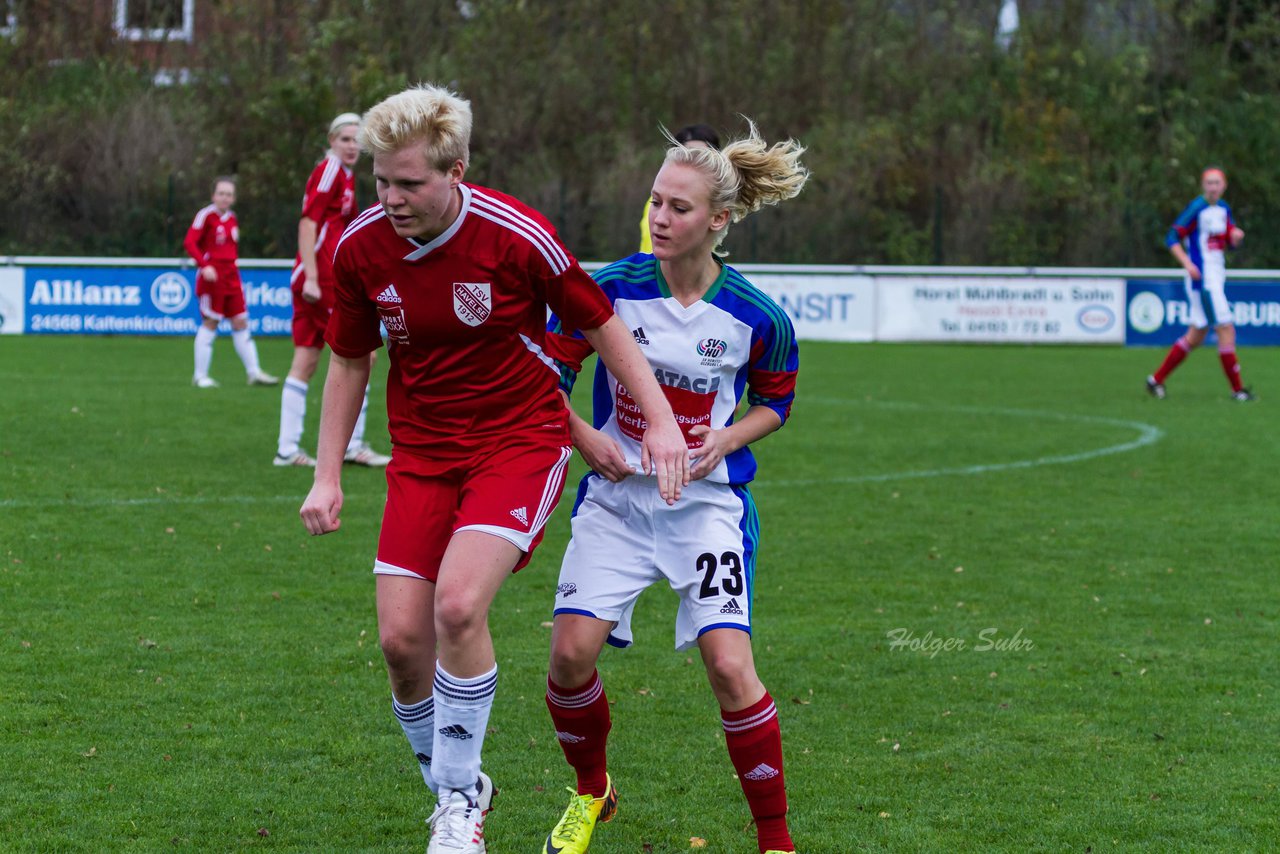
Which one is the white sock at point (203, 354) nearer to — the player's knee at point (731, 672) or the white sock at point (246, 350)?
the white sock at point (246, 350)

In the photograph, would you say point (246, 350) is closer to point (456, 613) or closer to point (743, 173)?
point (743, 173)

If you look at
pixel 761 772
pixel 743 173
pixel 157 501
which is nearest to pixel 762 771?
pixel 761 772

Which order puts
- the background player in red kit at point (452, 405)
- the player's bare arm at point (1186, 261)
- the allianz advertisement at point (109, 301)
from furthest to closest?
1. the allianz advertisement at point (109, 301)
2. the player's bare arm at point (1186, 261)
3. the background player in red kit at point (452, 405)

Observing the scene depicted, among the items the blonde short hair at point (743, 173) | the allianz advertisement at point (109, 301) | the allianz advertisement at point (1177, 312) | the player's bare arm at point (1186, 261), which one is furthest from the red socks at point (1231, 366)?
the blonde short hair at point (743, 173)

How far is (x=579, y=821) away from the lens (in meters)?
4.12

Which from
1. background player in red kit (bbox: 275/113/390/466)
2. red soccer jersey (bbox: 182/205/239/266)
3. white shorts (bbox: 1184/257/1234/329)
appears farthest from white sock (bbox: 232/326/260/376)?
white shorts (bbox: 1184/257/1234/329)

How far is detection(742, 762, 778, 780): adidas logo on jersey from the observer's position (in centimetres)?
400

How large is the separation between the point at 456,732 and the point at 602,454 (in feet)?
2.55

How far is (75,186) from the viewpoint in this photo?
28.2 m

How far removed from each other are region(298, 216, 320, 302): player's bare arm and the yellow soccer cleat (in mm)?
6312

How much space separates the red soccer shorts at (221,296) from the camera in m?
16.3

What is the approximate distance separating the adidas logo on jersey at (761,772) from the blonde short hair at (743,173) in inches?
53.2

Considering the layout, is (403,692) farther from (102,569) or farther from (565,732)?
(102,569)

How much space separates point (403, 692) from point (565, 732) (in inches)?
17.3
